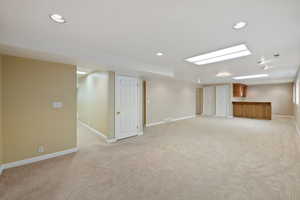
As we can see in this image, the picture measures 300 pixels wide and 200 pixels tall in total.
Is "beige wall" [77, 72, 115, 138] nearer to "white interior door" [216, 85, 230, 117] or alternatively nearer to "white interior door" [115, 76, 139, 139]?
"white interior door" [115, 76, 139, 139]

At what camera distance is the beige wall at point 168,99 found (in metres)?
6.32

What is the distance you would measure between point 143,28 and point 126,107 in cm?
288

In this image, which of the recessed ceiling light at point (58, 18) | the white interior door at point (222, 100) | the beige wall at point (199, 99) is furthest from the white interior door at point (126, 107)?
the beige wall at point (199, 99)

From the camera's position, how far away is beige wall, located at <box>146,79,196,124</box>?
6.32 metres

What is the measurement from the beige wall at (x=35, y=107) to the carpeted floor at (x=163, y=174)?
0.42 meters

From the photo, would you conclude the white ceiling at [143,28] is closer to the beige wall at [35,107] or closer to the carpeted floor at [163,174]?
the beige wall at [35,107]

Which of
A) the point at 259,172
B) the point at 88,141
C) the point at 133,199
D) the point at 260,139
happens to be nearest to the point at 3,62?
the point at 88,141

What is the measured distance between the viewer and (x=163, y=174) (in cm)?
234

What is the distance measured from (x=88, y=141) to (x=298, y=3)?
5.05 metres

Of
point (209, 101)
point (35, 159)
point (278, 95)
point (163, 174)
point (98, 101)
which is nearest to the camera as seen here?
point (163, 174)

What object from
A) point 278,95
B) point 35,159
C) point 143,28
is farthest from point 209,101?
point 35,159

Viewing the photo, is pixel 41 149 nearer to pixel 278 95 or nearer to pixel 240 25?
pixel 240 25

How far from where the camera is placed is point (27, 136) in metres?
2.78

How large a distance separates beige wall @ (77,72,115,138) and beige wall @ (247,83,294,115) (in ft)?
36.7
